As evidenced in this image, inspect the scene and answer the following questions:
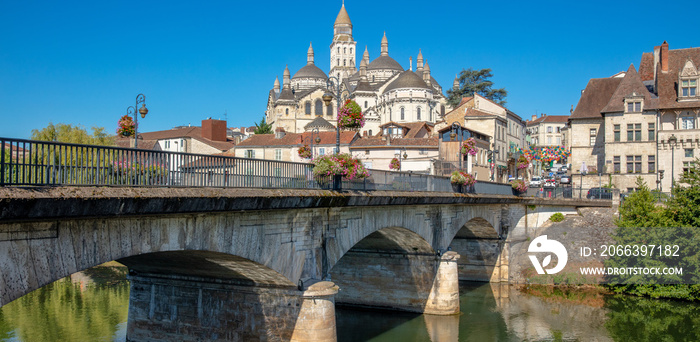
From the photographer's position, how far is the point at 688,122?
5372 centimetres

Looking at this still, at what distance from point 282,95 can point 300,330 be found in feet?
359

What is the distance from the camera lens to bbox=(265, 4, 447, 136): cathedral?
104 m

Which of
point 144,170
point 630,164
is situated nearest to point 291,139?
point 630,164

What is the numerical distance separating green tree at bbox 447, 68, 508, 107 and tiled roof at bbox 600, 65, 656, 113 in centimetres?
4396

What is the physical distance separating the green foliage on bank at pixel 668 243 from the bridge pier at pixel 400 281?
534 inches

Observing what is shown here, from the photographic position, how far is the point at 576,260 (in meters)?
40.3

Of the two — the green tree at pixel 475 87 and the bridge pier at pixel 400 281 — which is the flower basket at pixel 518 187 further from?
the green tree at pixel 475 87

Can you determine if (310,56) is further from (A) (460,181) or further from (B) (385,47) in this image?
(A) (460,181)

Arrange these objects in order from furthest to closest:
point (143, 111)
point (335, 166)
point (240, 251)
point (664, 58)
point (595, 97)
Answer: point (595, 97) < point (664, 58) < point (143, 111) < point (335, 166) < point (240, 251)

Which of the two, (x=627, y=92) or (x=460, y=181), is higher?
(x=627, y=92)

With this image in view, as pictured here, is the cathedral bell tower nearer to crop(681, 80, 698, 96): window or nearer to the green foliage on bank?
crop(681, 80, 698, 96): window

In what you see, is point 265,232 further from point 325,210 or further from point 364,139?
point 364,139

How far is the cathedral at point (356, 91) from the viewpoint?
103750 mm

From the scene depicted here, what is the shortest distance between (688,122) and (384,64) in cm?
8059
